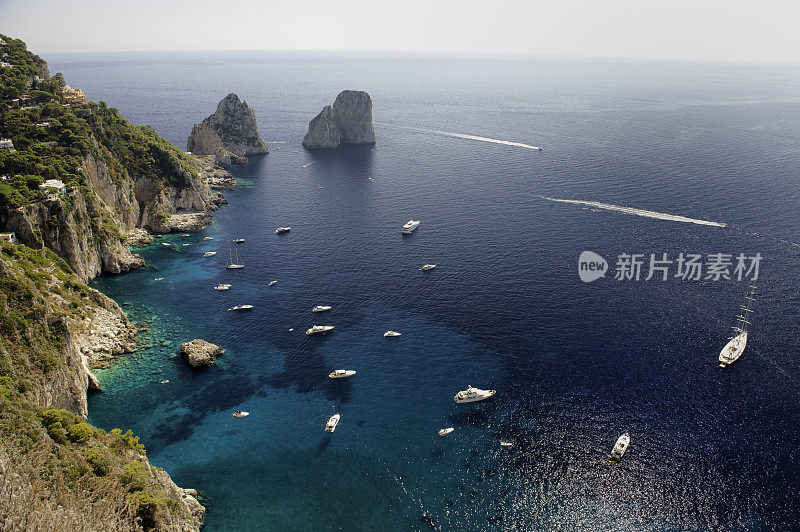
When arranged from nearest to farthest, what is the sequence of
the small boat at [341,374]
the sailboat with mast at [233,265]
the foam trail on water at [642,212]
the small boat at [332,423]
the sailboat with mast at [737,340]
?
the small boat at [332,423]
the sailboat with mast at [737,340]
the small boat at [341,374]
the sailboat with mast at [233,265]
the foam trail on water at [642,212]

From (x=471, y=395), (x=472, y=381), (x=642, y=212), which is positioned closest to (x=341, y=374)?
(x=472, y=381)

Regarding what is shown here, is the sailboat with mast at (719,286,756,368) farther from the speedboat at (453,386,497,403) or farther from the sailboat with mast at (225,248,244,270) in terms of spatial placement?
the sailboat with mast at (225,248,244,270)

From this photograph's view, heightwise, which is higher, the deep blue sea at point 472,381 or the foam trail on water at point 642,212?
the foam trail on water at point 642,212

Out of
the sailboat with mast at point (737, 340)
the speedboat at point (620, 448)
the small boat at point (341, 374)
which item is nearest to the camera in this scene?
the speedboat at point (620, 448)

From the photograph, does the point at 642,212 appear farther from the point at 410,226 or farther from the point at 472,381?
the point at 472,381

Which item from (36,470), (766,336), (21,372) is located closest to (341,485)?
(36,470)

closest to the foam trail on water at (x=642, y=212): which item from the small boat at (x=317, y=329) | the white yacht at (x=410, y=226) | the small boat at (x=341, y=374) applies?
the white yacht at (x=410, y=226)

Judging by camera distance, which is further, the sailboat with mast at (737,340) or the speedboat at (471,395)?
the sailboat with mast at (737,340)

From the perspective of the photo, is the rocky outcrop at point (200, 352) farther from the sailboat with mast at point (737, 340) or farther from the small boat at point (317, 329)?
the sailboat with mast at point (737, 340)
